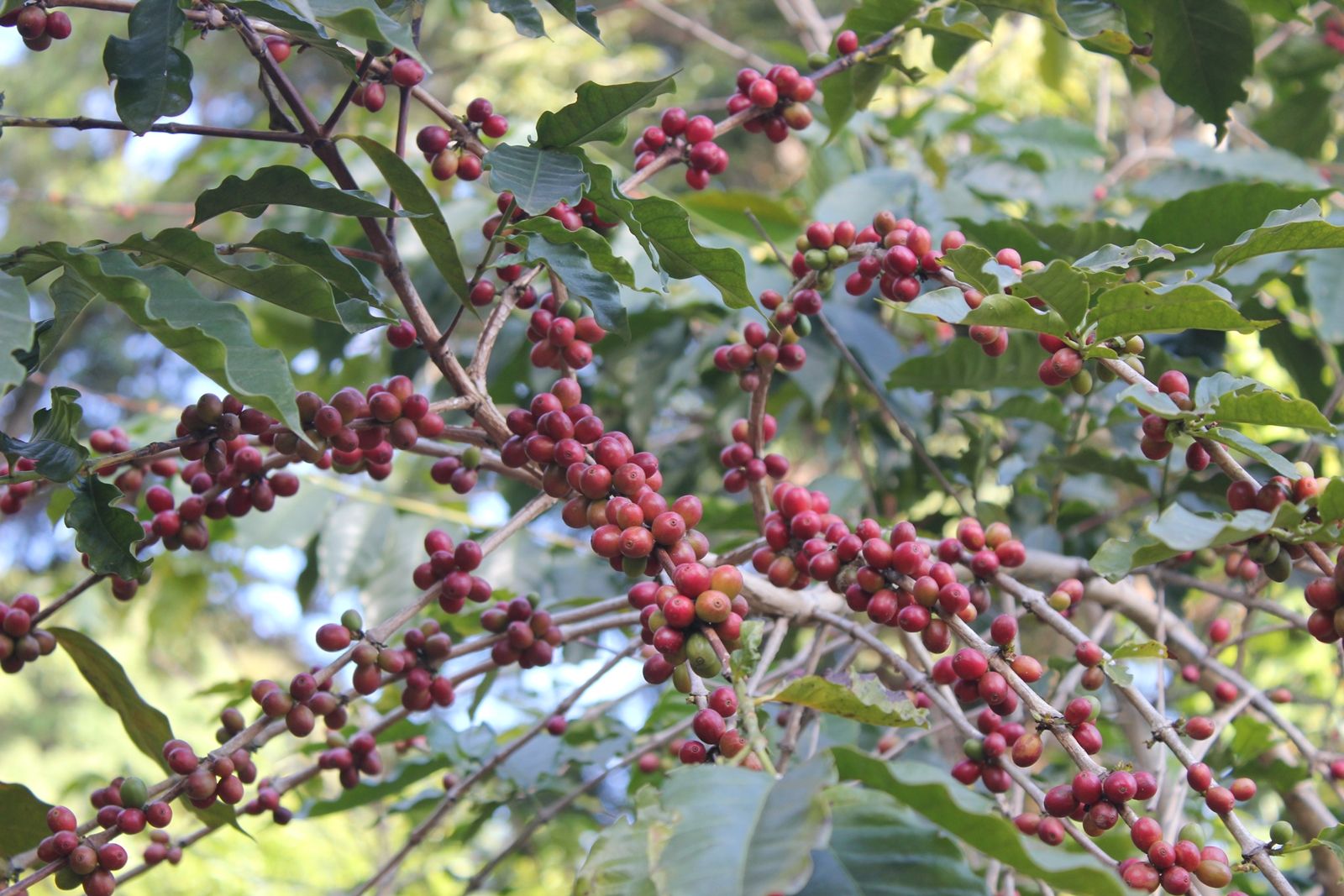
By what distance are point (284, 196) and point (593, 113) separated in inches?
13.4

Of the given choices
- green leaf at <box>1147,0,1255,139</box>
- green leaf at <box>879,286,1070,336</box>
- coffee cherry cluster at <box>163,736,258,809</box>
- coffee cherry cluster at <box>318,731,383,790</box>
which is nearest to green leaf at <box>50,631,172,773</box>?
coffee cherry cluster at <box>163,736,258,809</box>

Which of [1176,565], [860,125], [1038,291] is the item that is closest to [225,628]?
[860,125]

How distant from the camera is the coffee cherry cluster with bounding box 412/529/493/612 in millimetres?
1215

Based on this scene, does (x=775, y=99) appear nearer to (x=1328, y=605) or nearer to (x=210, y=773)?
(x=1328, y=605)

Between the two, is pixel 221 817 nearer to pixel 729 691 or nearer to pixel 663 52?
pixel 729 691

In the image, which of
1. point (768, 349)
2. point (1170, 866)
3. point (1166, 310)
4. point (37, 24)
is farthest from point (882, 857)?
point (37, 24)

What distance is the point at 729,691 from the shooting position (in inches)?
38.3

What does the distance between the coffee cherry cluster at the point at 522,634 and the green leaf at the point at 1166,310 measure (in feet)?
2.46

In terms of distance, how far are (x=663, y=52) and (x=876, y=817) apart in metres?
9.62

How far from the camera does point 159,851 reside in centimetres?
143

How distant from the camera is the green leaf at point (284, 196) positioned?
1051mm

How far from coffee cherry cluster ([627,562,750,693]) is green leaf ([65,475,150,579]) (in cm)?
56

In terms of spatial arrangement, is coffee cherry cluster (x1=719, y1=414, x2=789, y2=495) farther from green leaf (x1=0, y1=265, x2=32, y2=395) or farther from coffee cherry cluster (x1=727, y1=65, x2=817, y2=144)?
green leaf (x1=0, y1=265, x2=32, y2=395)

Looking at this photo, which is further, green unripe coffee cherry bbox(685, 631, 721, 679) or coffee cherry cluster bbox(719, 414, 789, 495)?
coffee cherry cluster bbox(719, 414, 789, 495)
